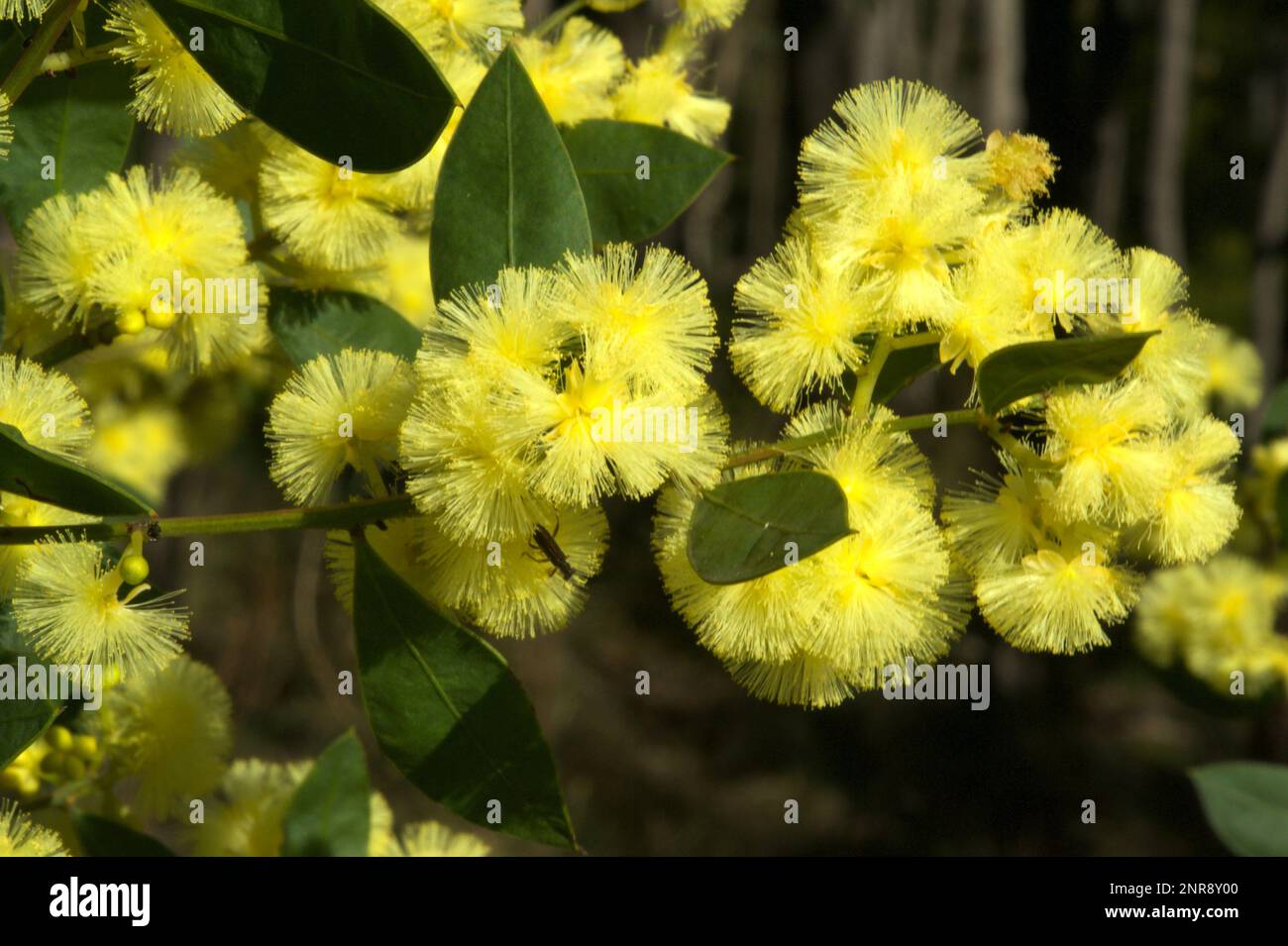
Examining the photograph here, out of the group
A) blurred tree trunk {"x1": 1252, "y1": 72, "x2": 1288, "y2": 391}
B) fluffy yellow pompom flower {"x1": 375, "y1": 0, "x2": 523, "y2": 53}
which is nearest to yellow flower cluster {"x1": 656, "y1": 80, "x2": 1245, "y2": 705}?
fluffy yellow pompom flower {"x1": 375, "y1": 0, "x2": 523, "y2": 53}

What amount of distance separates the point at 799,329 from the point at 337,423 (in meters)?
0.46

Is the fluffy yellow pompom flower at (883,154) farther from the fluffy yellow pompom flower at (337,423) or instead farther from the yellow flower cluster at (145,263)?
the yellow flower cluster at (145,263)

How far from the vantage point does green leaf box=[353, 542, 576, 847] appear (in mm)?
1118

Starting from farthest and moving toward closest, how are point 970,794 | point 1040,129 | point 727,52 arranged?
point 727,52
point 970,794
point 1040,129

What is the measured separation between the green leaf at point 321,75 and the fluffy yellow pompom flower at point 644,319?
191 mm

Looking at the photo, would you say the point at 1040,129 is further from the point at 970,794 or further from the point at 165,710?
the point at 165,710

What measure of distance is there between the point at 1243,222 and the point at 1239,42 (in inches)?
40.0

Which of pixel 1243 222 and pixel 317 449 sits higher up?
pixel 1243 222

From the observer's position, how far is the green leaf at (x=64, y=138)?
1.29 metres

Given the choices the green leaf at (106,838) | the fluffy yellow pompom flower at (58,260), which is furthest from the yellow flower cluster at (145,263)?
the green leaf at (106,838)

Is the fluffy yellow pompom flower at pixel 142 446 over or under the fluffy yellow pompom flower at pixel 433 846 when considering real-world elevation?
over
